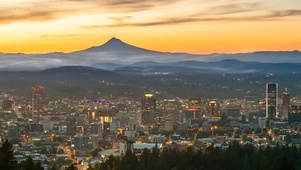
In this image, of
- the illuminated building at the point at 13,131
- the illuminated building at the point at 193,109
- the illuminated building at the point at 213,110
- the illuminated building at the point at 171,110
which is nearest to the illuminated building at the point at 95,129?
the illuminated building at the point at 13,131

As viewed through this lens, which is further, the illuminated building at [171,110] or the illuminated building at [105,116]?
the illuminated building at [171,110]

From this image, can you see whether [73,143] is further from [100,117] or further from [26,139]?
[100,117]

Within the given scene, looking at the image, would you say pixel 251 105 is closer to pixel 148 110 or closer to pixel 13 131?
pixel 148 110

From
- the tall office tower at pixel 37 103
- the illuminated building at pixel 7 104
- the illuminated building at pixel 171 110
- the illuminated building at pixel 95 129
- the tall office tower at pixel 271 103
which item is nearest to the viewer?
the illuminated building at pixel 95 129

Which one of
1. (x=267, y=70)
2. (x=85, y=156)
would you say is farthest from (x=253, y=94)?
(x=85, y=156)

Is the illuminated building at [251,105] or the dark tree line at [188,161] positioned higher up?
the dark tree line at [188,161]

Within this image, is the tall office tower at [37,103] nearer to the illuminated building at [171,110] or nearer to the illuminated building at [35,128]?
the illuminated building at [35,128]
